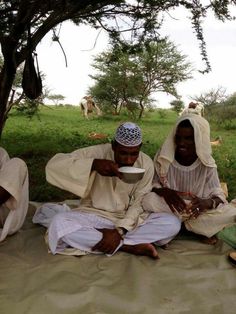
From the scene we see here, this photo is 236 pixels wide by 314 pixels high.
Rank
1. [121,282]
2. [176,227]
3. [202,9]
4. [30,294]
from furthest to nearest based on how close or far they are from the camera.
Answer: [202,9] → [176,227] → [121,282] → [30,294]

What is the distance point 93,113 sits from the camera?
23.7m

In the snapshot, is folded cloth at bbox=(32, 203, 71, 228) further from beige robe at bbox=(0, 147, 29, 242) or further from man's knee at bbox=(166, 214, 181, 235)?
man's knee at bbox=(166, 214, 181, 235)

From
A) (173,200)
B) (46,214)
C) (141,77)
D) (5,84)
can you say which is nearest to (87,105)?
(141,77)

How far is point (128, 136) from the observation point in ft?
11.2

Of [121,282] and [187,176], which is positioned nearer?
[121,282]

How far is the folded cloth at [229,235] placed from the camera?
374 cm

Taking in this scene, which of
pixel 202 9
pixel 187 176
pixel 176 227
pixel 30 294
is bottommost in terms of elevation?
pixel 30 294

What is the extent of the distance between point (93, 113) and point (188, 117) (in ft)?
66.0

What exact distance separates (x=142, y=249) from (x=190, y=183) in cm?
82

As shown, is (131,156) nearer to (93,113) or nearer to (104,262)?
(104,262)

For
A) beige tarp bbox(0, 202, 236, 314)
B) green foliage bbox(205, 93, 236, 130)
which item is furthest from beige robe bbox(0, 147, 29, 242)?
green foliage bbox(205, 93, 236, 130)

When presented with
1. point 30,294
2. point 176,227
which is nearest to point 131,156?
point 176,227

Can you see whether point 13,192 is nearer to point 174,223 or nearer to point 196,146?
point 174,223

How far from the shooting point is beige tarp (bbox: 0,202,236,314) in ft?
8.95
